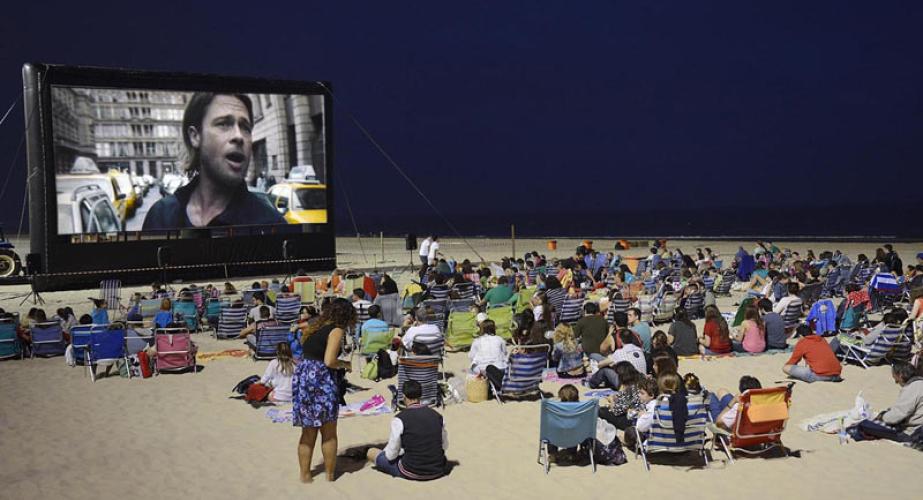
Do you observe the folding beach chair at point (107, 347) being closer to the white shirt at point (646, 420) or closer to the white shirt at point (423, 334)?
the white shirt at point (423, 334)

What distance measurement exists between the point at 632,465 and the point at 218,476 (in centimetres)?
340

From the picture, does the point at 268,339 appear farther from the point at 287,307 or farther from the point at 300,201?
the point at 300,201

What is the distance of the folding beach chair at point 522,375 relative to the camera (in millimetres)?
8758

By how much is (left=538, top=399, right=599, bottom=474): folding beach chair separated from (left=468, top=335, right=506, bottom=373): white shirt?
2489 mm

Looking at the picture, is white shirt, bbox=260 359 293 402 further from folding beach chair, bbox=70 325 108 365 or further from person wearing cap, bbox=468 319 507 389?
folding beach chair, bbox=70 325 108 365

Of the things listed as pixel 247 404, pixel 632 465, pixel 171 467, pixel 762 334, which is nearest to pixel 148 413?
pixel 247 404

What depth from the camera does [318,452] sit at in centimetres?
738

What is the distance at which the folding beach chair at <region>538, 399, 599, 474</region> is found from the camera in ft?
22.1

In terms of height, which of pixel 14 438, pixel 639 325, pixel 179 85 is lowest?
pixel 14 438

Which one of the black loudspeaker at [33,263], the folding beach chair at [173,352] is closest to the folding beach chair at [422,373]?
the folding beach chair at [173,352]

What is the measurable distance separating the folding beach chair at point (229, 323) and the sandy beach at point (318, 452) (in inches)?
106

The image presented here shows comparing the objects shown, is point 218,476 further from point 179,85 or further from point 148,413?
point 179,85

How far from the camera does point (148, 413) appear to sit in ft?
29.0

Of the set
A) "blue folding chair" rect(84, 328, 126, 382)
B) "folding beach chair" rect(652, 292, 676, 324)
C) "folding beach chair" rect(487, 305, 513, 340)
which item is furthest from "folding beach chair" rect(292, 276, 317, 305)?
"folding beach chair" rect(652, 292, 676, 324)
